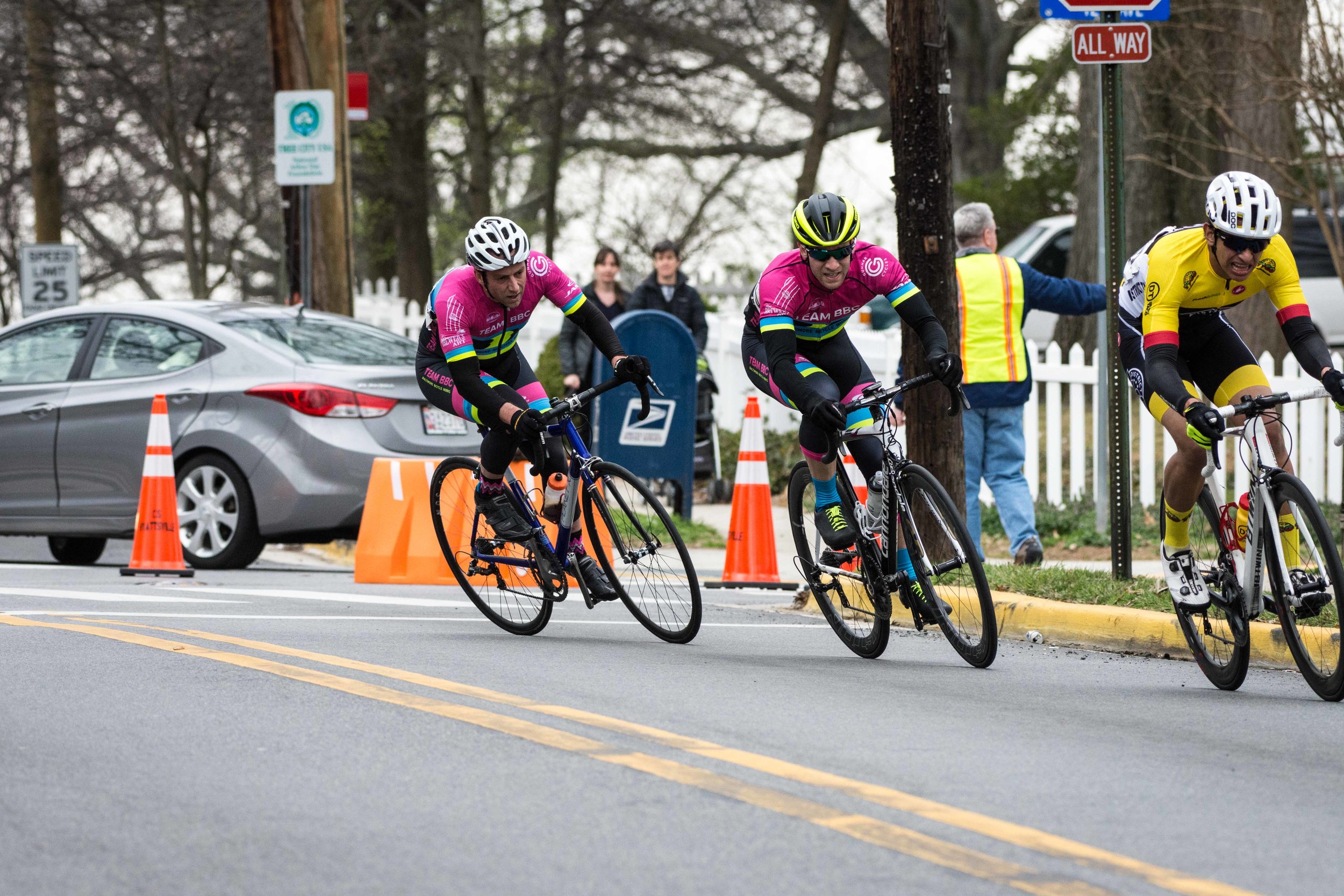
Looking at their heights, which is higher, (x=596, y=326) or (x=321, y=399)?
(x=596, y=326)

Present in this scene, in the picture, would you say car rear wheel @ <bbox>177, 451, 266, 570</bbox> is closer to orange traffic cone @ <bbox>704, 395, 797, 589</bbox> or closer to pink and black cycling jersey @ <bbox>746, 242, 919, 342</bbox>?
orange traffic cone @ <bbox>704, 395, 797, 589</bbox>

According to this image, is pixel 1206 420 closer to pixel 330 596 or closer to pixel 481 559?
pixel 481 559

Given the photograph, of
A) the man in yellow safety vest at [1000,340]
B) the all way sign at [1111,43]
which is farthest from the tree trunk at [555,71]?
the all way sign at [1111,43]

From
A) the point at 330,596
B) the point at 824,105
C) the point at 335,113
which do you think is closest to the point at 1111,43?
the point at 330,596

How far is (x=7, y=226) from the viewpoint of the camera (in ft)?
116

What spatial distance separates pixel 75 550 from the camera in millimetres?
12656

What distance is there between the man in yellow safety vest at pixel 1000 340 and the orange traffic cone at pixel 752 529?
1.11m

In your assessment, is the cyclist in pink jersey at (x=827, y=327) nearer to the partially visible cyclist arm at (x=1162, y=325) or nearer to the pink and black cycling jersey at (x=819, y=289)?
the pink and black cycling jersey at (x=819, y=289)

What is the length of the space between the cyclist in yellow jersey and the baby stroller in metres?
6.95

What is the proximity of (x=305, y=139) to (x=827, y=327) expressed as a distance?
27.1 feet

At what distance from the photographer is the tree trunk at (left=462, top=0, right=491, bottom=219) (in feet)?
84.1

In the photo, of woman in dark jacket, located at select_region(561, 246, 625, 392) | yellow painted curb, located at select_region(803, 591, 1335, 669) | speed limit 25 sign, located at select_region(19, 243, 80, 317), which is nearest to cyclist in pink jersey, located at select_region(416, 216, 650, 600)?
yellow painted curb, located at select_region(803, 591, 1335, 669)

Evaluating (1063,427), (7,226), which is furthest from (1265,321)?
(7,226)

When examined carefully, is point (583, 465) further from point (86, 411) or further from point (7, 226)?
point (7, 226)
